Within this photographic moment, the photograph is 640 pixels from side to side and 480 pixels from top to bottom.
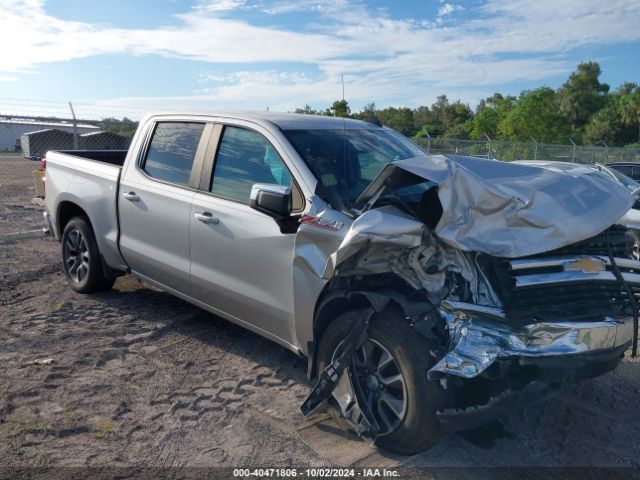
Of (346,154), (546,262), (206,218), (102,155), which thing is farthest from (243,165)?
(102,155)

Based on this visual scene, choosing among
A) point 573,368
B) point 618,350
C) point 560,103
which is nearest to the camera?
point 573,368

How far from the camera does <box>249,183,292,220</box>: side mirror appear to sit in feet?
12.6

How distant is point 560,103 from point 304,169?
64114mm

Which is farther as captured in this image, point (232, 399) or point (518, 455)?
point (232, 399)

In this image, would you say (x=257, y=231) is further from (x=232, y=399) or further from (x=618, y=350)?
(x=618, y=350)

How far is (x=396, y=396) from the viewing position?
3.47 meters

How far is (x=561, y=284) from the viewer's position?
3.36 m

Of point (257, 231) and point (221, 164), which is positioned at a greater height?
point (221, 164)

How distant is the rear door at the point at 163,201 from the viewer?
16.2 feet

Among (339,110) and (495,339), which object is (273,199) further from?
(339,110)

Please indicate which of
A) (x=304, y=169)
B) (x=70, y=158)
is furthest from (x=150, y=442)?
(x=70, y=158)

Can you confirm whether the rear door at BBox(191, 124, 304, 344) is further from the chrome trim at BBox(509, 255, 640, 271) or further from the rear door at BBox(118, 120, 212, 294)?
the chrome trim at BBox(509, 255, 640, 271)

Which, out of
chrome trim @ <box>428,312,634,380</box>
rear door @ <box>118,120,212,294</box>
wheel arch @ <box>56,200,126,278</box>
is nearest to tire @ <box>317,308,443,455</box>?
chrome trim @ <box>428,312,634,380</box>

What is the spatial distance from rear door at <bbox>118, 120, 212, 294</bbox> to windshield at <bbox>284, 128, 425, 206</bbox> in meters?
1.02
